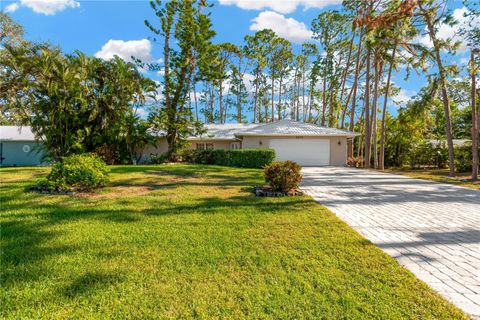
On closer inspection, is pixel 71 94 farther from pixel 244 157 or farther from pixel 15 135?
pixel 244 157

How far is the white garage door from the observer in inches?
695

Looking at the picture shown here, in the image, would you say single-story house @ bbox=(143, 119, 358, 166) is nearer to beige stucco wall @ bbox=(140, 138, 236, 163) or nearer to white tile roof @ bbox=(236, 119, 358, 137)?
white tile roof @ bbox=(236, 119, 358, 137)

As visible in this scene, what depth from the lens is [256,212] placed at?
5.28 meters

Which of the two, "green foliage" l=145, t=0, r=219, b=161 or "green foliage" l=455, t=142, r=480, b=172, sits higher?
"green foliage" l=145, t=0, r=219, b=161

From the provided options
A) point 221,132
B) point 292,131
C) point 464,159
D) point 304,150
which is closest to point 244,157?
point 292,131

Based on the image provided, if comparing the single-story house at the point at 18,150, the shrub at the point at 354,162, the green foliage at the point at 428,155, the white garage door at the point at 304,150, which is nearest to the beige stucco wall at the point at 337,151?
the white garage door at the point at 304,150

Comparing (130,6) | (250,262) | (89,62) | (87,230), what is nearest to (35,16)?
(130,6)

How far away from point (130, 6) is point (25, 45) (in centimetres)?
1185

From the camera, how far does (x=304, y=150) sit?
1778cm

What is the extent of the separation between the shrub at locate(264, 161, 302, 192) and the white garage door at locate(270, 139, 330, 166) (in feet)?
34.9

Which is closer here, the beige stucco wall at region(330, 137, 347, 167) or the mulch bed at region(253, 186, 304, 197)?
the mulch bed at region(253, 186, 304, 197)

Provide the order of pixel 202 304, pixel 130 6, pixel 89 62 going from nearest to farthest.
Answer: pixel 202 304 < pixel 130 6 < pixel 89 62

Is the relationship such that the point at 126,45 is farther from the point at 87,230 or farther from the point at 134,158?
the point at 87,230

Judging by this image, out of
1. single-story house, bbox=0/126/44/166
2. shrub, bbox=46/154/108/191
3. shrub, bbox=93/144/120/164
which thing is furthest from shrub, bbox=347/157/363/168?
single-story house, bbox=0/126/44/166
